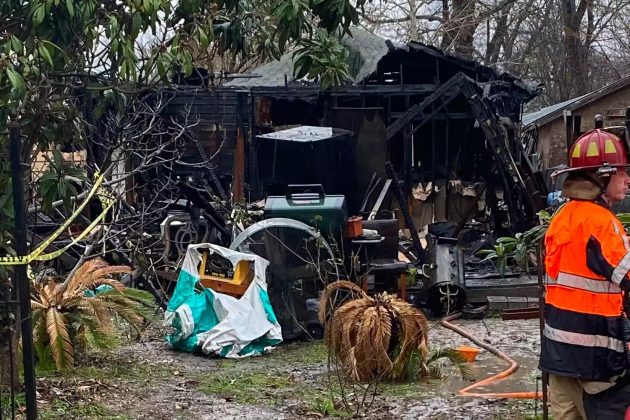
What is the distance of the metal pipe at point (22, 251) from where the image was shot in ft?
13.7

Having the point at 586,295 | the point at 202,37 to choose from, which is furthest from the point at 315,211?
the point at 586,295

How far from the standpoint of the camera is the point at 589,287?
3822 mm

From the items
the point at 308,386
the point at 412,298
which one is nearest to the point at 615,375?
the point at 308,386

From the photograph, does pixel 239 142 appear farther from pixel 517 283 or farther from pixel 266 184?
pixel 517 283

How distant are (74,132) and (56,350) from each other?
1.97 meters

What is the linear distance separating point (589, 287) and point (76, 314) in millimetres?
4598

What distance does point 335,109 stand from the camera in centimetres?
1568

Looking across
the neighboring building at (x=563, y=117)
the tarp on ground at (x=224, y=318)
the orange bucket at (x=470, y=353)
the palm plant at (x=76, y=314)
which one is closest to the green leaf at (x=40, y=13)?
the palm plant at (x=76, y=314)

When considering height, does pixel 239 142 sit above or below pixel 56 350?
above

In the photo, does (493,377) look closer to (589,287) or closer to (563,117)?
(589,287)

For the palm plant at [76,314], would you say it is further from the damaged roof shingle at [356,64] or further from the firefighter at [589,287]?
the damaged roof shingle at [356,64]

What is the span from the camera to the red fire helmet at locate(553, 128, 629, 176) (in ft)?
12.9

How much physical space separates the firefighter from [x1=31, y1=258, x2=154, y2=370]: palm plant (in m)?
4.19

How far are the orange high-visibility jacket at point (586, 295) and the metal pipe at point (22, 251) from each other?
8.70ft
